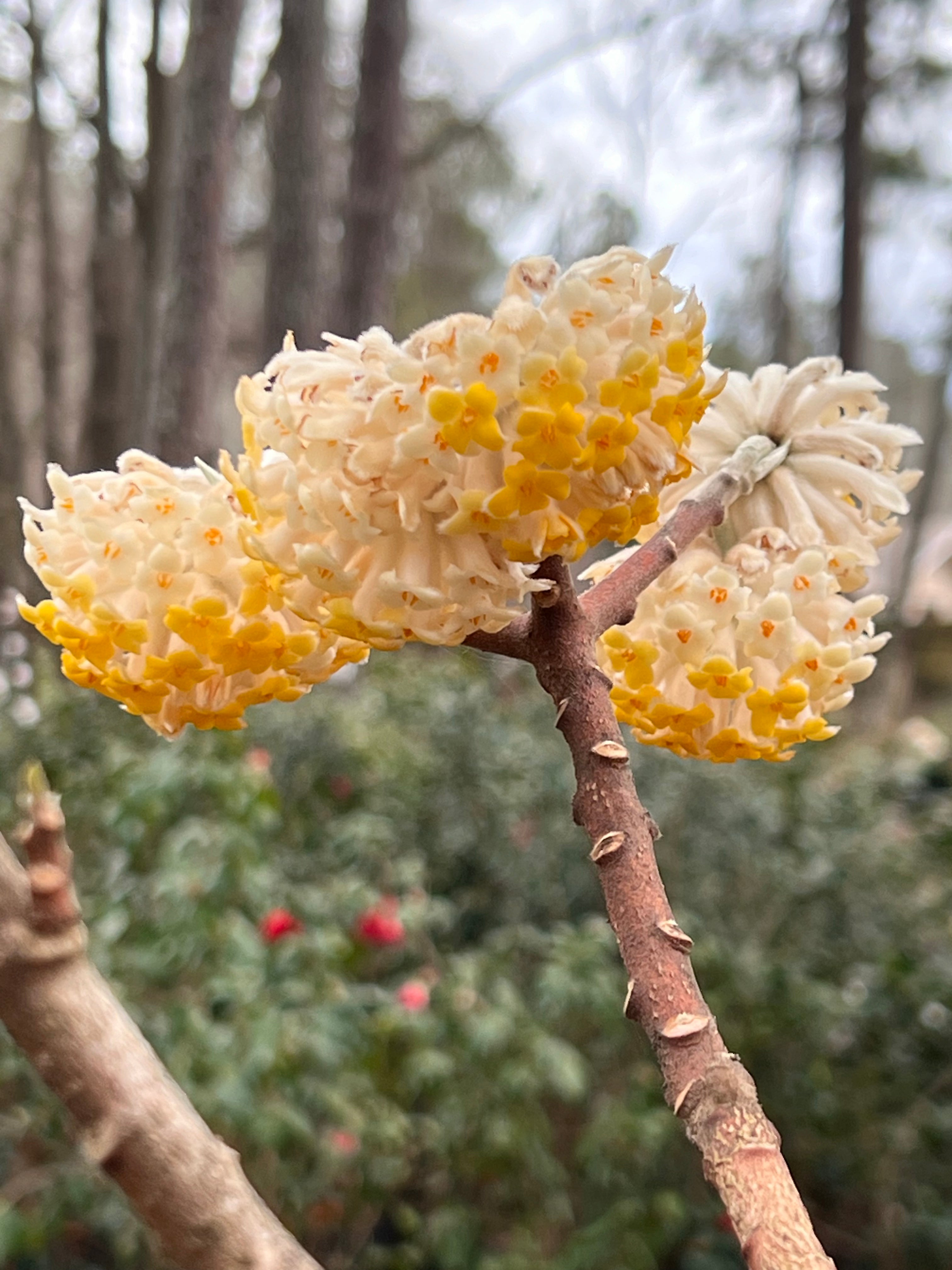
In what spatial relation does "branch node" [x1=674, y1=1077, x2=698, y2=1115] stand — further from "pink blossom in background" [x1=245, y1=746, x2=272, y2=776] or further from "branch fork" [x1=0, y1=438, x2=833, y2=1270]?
"pink blossom in background" [x1=245, y1=746, x2=272, y2=776]

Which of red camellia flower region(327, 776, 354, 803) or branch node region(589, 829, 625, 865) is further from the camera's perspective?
red camellia flower region(327, 776, 354, 803)

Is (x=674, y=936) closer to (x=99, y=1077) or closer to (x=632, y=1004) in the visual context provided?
(x=632, y=1004)

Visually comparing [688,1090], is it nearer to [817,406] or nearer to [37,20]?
[817,406]

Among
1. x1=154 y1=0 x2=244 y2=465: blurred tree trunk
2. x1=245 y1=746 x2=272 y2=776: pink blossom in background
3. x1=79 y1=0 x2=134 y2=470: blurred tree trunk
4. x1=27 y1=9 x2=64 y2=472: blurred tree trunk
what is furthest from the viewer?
x1=27 y1=9 x2=64 y2=472: blurred tree trunk

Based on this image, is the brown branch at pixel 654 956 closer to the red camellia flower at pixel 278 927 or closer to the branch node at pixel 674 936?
the branch node at pixel 674 936

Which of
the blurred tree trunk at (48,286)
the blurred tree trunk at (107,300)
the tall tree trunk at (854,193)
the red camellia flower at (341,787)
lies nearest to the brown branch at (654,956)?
the red camellia flower at (341,787)

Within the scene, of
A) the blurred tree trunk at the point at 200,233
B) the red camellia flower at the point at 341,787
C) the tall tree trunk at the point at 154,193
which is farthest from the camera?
the tall tree trunk at the point at 154,193

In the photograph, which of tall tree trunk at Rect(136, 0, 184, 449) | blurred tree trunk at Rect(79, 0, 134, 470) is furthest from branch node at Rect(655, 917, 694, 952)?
blurred tree trunk at Rect(79, 0, 134, 470)
